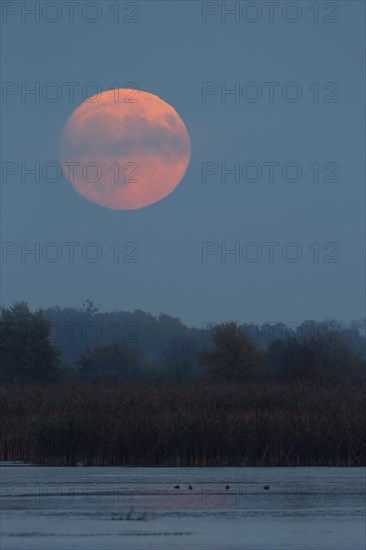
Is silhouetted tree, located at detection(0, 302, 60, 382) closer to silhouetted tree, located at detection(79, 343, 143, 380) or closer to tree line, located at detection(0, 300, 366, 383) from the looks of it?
tree line, located at detection(0, 300, 366, 383)

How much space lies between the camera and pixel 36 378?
239 ft

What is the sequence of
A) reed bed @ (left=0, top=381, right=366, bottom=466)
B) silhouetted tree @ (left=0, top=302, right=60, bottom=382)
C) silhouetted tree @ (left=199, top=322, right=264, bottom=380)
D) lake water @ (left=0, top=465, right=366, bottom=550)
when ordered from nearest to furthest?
lake water @ (left=0, top=465, right=366, bottom=550), reed bed @ (left=0, top=381, right=366, bottom=466), silhouetted tree @ (left=199, top=322, right=264, bottom=380), silhouetted tree @ (left=0, top=302, right=60, bottom=382)

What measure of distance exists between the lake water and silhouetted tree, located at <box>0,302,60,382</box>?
50562mm

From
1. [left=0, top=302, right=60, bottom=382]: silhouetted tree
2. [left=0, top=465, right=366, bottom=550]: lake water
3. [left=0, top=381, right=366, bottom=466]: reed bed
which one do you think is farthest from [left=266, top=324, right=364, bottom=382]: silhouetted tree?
[left=0, top=465, right=366, bottom=550]: lake water

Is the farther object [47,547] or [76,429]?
[76,429]

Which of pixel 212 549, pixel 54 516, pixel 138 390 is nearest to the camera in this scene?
pixel 212 549

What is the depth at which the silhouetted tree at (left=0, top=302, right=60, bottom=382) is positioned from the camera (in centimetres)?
7331

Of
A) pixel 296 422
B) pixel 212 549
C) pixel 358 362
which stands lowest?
pixel 212 549

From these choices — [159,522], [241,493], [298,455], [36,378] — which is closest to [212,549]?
[159,522]

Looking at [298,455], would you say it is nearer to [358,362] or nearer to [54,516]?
[54,516]

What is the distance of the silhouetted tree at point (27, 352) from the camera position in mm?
73312

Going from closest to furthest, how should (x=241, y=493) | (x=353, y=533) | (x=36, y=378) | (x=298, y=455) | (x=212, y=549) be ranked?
(x=212, y=549), (x=353, y=533), (x=241, y=493), (x=298, y=455), (x=36, y=378)

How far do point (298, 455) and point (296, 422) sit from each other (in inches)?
37.6

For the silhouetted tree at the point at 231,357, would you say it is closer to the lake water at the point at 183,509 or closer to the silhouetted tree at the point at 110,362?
the silhouetted tree at the point at 110,362
